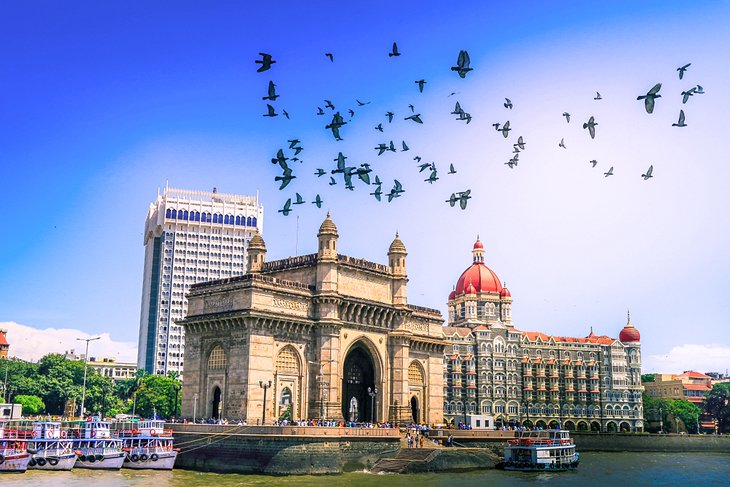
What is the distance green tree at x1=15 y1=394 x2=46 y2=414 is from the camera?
113 m

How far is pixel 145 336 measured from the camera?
544 ft

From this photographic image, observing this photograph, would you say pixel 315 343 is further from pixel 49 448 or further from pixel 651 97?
pixel 651 97

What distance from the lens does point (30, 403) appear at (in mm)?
113812

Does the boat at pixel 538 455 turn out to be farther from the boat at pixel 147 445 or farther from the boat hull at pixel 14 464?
the boat hull at pixel 14 464

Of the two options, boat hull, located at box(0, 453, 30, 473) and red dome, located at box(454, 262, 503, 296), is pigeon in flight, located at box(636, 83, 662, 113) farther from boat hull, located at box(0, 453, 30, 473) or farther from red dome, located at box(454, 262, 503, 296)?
red dome, located at box(454, 262, 503, 296)

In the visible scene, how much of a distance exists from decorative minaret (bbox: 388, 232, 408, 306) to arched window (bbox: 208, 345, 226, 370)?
19268 mm

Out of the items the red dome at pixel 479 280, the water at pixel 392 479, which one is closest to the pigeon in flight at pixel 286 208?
the water at pixel 392 479

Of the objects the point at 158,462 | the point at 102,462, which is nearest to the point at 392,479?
the point at 158,462

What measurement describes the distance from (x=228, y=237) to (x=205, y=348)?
99555mm

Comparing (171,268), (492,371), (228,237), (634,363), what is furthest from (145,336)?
(634,363)

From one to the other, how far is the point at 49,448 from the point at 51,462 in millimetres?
1129

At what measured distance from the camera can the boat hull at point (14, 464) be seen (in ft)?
190

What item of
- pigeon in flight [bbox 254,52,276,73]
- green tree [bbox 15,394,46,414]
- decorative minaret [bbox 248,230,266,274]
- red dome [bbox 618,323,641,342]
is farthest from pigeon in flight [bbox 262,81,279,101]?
red dome [bbox 618,323,641,342]

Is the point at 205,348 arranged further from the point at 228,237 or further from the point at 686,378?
the point at 686,378
